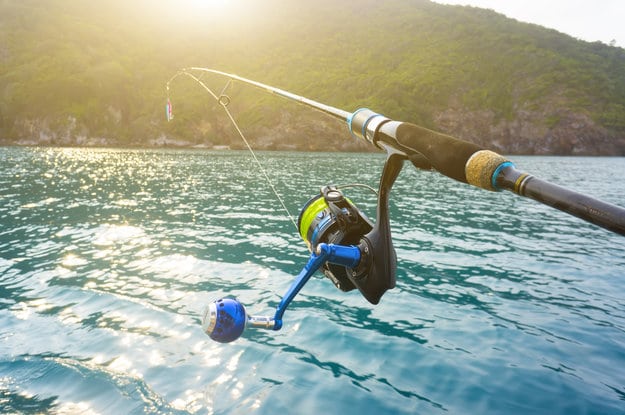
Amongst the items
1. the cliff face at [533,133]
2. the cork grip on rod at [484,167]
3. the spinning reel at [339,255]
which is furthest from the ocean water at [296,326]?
the cliff face at [533,133]

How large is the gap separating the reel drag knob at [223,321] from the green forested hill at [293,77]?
84840mm

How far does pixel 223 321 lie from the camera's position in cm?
287

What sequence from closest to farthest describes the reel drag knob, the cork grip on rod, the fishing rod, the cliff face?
the fishing rod, the cork grip on rod, the reel drag knob, the cliff face

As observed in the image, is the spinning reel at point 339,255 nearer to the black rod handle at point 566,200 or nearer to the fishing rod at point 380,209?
the fishing rod at point 380,209

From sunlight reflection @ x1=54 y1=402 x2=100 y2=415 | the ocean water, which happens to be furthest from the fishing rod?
sunlight reflection @ x1=54 y1=402 x2=100 y2=415

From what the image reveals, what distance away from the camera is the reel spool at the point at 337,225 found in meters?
3.67

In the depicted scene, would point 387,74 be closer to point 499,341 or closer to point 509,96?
point 509,96

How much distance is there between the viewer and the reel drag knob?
2.86 m

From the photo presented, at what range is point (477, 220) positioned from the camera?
52.7ft

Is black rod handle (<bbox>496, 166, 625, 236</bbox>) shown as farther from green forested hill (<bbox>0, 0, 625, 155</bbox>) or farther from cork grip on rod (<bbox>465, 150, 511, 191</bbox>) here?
green forested hill (<bbox>0, 0, 625, 155</bbox>)

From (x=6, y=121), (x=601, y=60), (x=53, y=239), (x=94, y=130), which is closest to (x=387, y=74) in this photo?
(x=601, y=60)

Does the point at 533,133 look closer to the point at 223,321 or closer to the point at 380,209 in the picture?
the point at 380,209

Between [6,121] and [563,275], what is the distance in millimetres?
119330

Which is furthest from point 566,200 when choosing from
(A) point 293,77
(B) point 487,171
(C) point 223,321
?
(A) point 293,77
